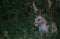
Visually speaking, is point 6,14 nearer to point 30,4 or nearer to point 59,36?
point 30,4

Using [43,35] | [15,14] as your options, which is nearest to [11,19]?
[15,14]

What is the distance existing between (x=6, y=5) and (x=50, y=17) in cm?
228

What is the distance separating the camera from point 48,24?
7273 mm

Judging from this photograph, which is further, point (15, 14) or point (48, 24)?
point (15, 14)

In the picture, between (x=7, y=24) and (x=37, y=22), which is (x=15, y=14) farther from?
(x=37, y=22)

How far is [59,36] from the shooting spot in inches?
295

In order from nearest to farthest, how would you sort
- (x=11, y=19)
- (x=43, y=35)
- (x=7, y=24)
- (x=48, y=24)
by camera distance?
(x=43, y=35) → (x=48, y=24) → (x=7, y=24) → (x=11, y=19)

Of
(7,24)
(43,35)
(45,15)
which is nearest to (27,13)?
(7,24)

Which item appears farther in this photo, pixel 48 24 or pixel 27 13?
pixel 27 13

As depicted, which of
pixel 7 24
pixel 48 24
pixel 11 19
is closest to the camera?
pixel 48 24

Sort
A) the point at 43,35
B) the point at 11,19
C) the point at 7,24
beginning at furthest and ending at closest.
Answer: the point at 11,19 < the point at 7,24 < the point at 43,35

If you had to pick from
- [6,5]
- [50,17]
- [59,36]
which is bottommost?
[59,36]

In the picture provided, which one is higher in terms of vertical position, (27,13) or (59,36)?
(27,13)

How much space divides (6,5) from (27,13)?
0.81 meters
